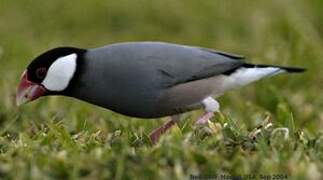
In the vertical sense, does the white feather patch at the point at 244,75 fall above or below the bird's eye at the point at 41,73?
above

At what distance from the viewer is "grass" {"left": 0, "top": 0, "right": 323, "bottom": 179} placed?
4070 mm

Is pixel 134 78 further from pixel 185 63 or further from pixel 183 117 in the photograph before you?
pixel 183 117

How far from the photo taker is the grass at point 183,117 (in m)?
4.07

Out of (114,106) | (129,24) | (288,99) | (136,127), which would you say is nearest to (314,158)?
(114,106)

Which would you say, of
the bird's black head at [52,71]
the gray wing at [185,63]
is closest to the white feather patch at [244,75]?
the gray wing at [185,63]

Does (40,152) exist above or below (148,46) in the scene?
below

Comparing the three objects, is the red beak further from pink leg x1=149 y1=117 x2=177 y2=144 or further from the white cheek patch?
pink leg x1=149 y1=117 x2=177 y2=144

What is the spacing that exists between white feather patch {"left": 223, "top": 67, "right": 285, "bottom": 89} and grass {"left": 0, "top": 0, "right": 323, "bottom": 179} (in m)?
0.18

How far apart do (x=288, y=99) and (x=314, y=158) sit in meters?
2.44

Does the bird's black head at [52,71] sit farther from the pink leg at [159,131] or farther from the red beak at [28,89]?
the pink leg at [159,131]

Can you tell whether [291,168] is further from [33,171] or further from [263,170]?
[33,171]

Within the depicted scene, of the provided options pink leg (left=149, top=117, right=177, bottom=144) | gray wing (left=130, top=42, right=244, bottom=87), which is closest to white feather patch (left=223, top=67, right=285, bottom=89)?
gray wing (left=130, top=42, right=244, bottom=87)

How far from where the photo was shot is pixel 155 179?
3922 millimetres

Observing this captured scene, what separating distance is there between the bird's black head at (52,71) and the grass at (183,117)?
0.22 metres
